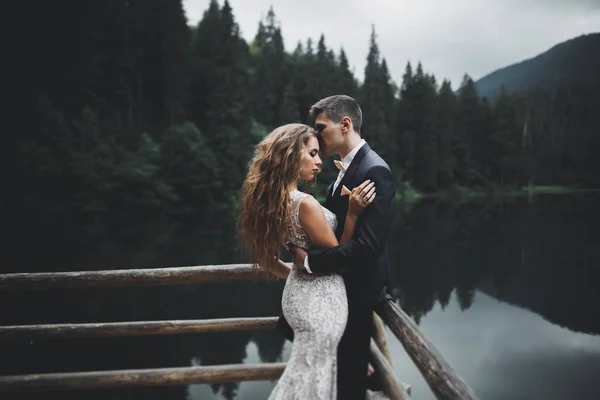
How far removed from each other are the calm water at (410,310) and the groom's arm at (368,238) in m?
7.47

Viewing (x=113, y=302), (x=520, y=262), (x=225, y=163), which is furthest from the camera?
(x=225, y=163)

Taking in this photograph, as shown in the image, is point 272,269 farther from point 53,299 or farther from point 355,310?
point 53,299

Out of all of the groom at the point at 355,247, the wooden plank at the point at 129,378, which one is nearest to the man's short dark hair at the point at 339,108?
the groom at the point at 355,247

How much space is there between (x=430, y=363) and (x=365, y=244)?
2.10 ft

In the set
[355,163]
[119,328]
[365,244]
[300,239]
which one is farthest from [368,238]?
[119,328]

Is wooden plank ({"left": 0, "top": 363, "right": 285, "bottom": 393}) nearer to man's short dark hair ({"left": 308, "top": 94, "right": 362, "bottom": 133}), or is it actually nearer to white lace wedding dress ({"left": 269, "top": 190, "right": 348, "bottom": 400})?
white lace wedding dress ({"left": 269, "top": 190, "right": 348, "bottom": 400})

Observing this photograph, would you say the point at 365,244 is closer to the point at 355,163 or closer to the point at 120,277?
the point at 355,163

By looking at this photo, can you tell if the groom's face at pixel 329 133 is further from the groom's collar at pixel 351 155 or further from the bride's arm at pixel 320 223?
the bride's arm at pixel 320 223

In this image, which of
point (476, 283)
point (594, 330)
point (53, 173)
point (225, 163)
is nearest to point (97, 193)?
point (53, 173)

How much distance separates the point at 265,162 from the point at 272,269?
2.25 ft

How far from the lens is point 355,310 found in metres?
2.50

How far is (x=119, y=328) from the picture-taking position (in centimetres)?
333

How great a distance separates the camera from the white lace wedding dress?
2.41 metres

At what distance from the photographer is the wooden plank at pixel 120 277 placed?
312cm
